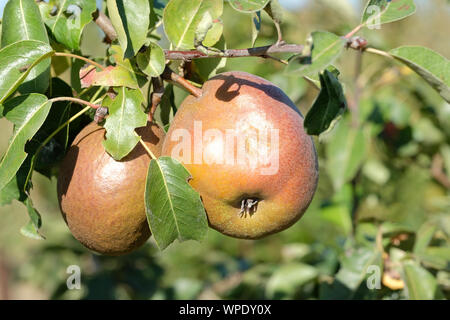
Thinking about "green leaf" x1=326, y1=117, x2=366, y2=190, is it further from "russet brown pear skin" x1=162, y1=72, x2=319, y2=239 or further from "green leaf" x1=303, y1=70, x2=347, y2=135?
"green leaf" x1=303, y1=70, x2=347, y2=135

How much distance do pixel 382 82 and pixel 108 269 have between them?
1.70 meters

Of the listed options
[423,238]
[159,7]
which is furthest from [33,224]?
[423,238]

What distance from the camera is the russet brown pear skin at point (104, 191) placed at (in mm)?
939

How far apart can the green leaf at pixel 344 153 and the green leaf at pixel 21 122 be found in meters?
1.48

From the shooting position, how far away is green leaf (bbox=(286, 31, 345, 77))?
29.7 inches

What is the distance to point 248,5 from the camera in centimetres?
87

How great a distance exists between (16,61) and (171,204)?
0.38m

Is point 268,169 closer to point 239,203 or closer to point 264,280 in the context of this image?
point 239,203

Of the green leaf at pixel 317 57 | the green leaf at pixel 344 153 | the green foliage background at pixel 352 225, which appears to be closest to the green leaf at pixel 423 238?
the green foliage background at pixel 352 225

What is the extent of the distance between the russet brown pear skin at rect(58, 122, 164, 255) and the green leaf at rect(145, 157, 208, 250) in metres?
0.07

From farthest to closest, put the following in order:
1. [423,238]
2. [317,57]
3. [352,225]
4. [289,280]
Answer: [352,225] < [289,280] < [423,238] < [317,57]

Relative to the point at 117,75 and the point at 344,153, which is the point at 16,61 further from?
the point at 344,153

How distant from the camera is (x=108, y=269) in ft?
8.04
